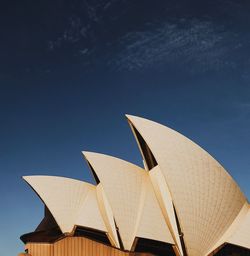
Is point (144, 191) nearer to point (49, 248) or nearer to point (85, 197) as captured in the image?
point (85, 197)

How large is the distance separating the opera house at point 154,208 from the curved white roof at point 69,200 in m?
0.08

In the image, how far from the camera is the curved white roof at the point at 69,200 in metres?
30.7

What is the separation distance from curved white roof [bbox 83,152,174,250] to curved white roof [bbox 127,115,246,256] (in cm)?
197

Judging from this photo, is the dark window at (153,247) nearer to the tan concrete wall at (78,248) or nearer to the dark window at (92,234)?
the tan concrete wall at (78,248)

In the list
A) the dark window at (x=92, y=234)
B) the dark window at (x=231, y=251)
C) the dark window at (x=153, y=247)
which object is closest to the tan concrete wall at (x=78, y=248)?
the dark window at (x=92, y=234)

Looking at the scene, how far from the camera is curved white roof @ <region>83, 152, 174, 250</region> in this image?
1115 inches

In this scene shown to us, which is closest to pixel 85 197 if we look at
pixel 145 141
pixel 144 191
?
pixel 144 191

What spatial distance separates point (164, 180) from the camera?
29.8 meters

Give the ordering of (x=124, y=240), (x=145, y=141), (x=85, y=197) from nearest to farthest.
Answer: (x=124, y=240) < (x=145, y=141) < (x=85, y=197)

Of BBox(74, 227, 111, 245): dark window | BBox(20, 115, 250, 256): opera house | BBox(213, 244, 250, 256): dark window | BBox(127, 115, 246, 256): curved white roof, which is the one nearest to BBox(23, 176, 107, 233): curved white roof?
BBox(20, 115, 250, 256): opera house

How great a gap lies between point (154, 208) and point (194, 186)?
134 inches

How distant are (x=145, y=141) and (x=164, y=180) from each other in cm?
325

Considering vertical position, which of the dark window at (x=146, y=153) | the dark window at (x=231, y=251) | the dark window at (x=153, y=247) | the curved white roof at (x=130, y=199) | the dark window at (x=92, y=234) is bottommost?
the dark window at (x=231, y=251)

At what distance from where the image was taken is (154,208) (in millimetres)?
29703
